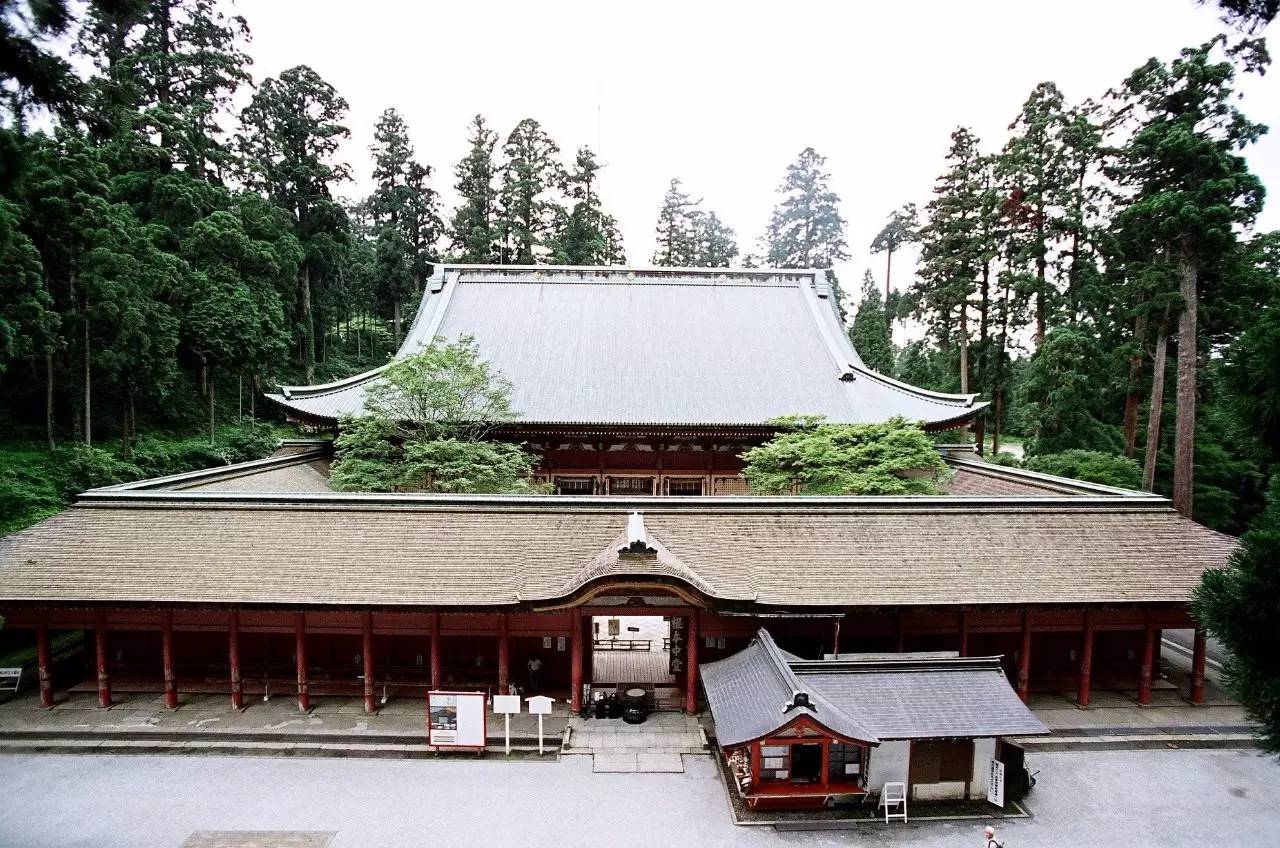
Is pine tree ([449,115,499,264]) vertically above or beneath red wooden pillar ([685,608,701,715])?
above

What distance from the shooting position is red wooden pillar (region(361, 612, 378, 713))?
11434 mm

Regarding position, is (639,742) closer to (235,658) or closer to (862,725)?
(862,725)

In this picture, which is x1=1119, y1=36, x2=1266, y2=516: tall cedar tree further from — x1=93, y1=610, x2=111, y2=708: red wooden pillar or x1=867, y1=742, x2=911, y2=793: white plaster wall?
x1=93, y1=610, x2=111, y2=708: red wooden pillar

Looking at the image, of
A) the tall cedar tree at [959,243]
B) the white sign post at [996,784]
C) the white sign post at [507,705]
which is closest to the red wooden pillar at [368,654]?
the white sign post at [507,705]

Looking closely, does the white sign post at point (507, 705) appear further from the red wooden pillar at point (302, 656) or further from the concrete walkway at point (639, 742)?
the red wooden pillar at point (302, 656)

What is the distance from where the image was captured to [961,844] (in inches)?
343

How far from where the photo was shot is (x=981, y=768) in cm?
970

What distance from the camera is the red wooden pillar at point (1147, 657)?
39.5 ft

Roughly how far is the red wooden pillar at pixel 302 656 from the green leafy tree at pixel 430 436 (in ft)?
14.1

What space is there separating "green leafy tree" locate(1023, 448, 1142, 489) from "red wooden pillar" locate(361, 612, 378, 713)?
71.7ft

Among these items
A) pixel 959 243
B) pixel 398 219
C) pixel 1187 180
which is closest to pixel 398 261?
pixel 398 219

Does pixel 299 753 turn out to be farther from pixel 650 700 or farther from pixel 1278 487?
pixel 1278 487

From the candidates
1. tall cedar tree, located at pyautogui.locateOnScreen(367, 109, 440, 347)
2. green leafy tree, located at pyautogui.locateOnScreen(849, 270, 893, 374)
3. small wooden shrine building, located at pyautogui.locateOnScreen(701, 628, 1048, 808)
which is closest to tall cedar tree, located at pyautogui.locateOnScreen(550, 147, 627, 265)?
tall cedar tree, located at pyautogui.locateOnScreen(367, 109, 440, 347)

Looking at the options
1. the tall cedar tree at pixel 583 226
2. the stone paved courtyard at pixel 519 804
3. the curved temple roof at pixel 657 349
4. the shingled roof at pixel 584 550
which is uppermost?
the tall cedar tree at pixel 583 226
